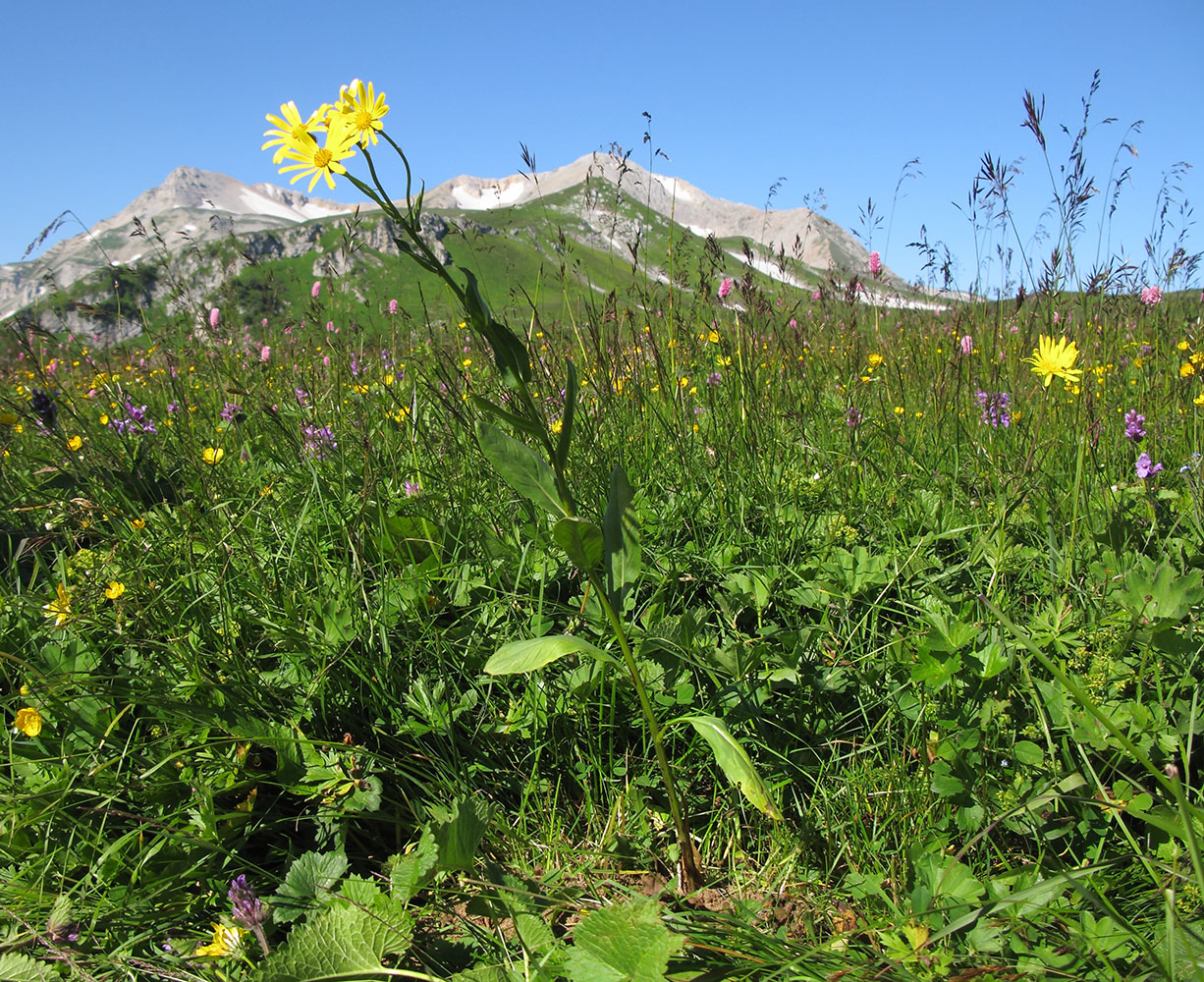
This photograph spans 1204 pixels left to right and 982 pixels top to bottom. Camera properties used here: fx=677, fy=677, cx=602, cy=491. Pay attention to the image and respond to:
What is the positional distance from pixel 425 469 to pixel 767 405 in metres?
1.14

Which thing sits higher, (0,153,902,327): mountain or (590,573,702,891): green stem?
(0,153,902,327): mountain

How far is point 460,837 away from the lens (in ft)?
3.40

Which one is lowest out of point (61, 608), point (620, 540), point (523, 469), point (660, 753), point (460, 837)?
point (460, 837)

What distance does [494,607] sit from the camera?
5.03 feet

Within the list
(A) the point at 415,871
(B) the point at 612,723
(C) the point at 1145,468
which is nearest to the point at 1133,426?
(C) the point at 1145,468

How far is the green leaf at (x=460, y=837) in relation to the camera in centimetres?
102

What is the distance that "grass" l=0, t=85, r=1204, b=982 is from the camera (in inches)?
38.8

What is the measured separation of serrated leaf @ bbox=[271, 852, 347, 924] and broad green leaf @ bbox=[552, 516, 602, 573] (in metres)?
0.66

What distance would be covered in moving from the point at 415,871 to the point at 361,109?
1.12 meters

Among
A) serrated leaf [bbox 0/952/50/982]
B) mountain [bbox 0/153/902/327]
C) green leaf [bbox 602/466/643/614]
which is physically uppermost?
mountain [bbox 0/153/902/327]

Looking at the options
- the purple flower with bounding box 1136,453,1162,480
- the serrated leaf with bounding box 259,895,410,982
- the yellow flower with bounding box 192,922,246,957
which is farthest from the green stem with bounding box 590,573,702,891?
the purple flower with bounding box 1136,453,1162,480

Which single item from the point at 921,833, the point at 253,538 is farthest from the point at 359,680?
the point at 921,833

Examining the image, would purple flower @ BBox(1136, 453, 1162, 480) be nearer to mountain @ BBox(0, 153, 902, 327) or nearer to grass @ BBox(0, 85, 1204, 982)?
grass @ BBox(0, 85, 1204, 982)

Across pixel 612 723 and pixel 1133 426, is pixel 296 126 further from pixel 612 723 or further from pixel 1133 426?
pixel 1133 426
